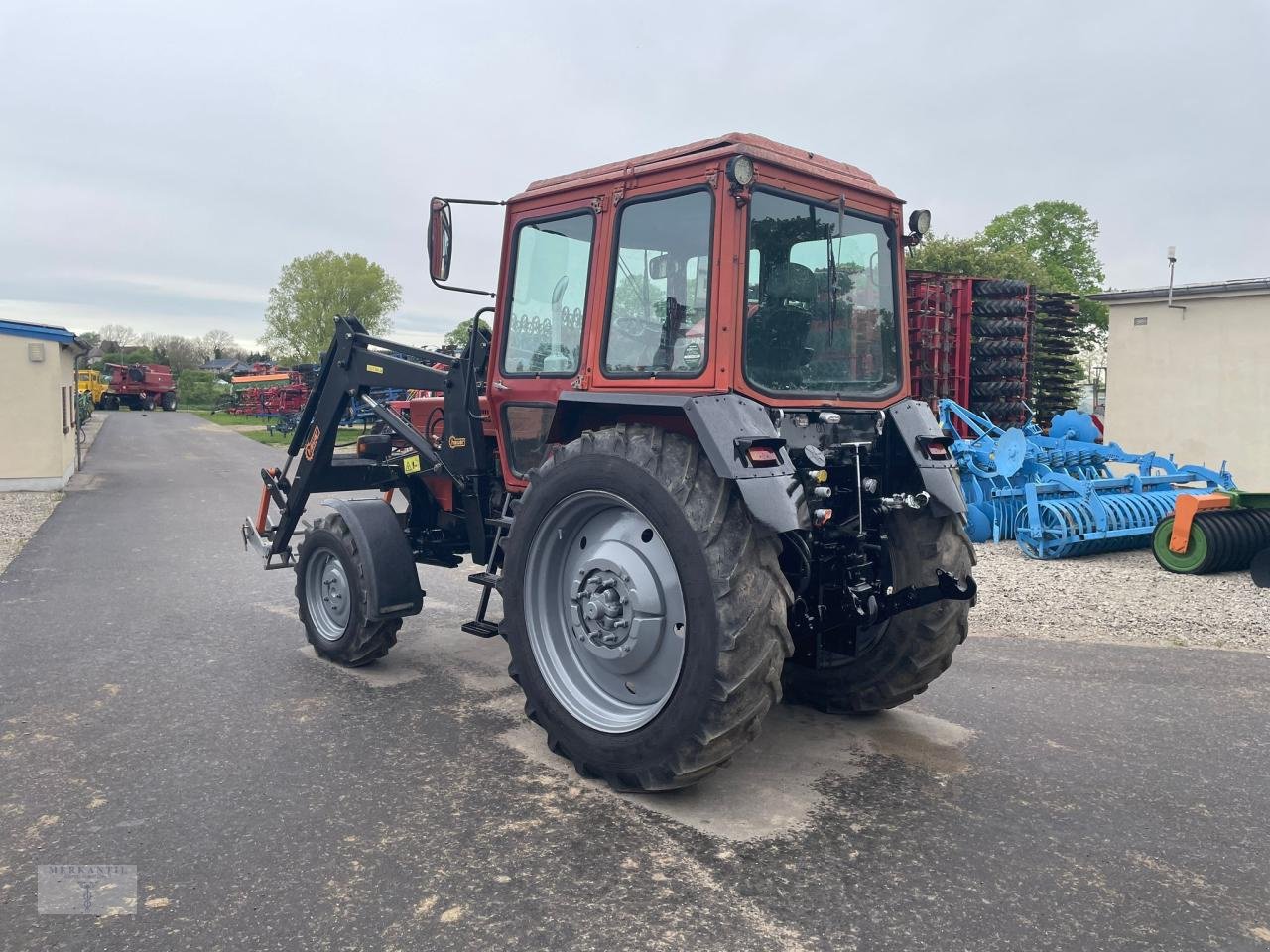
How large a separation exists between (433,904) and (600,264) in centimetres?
275

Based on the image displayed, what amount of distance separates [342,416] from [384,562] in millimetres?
1370

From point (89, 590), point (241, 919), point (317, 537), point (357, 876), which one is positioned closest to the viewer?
point (241, 919)

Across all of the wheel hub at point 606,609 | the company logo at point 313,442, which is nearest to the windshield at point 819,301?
the wheel hub at point 606,609

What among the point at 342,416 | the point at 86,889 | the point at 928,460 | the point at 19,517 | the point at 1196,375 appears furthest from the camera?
the point at 1196,375

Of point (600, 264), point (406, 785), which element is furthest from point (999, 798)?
point (600, 264)

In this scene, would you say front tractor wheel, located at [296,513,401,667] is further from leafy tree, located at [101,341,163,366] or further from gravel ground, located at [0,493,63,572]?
leafy tree, located at [101,341,163,366]

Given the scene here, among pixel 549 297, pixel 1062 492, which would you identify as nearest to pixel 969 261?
pixel 1062 492

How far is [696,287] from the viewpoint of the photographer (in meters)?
3.97

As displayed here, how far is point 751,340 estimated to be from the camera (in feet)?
12.9

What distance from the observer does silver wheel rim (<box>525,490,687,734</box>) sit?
151 inches

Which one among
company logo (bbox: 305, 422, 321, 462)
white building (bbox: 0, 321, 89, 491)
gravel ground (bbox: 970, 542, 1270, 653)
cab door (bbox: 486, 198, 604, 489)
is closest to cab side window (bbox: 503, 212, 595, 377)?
cab door (bbox: 486, 198, 604, 489)

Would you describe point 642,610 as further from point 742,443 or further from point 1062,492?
point 1062,492

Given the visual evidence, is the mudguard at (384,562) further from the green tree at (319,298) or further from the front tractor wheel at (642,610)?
the green tree at (319,298)

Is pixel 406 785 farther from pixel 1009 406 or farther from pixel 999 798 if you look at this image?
pixel 1009 406
